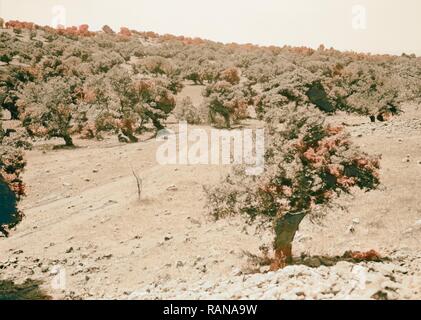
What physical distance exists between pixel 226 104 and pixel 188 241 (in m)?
30.9

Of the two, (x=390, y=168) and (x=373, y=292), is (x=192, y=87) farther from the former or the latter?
(x=373, y=292)

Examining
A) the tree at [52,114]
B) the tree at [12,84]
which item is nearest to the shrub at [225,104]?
the tree at [52,114]

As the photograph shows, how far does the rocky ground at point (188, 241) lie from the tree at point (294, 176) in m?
1.34

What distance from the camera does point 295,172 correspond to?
54.7ft

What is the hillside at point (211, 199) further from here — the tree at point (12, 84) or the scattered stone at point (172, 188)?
the tree at point (12, 84)

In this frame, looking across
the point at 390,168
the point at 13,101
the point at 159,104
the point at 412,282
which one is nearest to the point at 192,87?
the point at 159,104

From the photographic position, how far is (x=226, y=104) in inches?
1993

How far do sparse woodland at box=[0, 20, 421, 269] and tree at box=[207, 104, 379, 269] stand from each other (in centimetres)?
4

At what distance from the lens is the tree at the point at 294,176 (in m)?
16.9

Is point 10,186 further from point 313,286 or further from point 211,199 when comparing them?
point 313,286

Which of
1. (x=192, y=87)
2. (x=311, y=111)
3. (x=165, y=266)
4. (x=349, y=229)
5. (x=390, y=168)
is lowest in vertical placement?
(x=165, y=266)

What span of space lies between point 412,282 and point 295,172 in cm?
594

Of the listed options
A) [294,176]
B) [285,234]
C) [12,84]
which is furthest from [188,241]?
[12,84]

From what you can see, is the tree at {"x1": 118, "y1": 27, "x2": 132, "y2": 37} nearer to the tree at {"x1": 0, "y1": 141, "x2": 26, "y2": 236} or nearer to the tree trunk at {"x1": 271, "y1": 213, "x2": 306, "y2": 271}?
the tree at {"x1": 0, "y1": 141, "x2": 26, "y2": 236}
